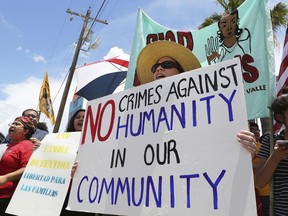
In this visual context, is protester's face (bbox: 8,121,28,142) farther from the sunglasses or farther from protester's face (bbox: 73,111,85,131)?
the sunglasses

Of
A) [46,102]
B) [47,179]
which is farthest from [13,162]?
[46,102]

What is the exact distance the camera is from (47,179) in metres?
2.31

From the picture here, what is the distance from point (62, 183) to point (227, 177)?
1.39 m

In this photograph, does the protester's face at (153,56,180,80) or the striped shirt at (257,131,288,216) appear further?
the protester's face at (153,56,180,80)

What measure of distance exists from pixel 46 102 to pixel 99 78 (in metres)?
5.42

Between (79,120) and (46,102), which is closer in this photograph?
(79,120)

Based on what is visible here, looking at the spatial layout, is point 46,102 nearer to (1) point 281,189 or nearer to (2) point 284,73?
(2) point 284,73

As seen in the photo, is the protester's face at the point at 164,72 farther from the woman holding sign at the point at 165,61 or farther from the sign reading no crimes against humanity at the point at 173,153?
the sign reading no crimes against humanity at the point at 173,153

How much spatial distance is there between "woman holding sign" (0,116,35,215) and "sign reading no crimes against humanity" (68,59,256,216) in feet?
3.02

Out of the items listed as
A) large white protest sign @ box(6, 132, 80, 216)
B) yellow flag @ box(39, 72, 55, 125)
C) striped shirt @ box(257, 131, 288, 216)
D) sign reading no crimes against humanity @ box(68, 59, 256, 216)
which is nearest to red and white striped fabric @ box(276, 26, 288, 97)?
striped shirt @ box(257, 131, 288, 216)

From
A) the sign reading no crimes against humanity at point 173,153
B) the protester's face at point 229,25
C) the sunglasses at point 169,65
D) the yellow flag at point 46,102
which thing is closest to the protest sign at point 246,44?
the protester's face at point 229,25

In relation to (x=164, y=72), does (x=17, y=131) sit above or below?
below

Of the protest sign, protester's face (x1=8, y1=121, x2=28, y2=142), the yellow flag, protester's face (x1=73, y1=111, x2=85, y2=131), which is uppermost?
the yellow flag

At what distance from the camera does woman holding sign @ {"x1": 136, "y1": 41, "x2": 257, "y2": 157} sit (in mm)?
1971
